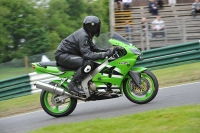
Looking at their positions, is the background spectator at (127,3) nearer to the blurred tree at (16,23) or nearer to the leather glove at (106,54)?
the leather glove at (106,54)

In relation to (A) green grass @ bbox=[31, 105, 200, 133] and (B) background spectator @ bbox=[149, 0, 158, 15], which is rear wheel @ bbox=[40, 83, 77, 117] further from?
(B) background spectator @ bbox=[149, 0, 158, 15]

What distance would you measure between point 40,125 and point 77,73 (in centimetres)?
119

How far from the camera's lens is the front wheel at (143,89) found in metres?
9.29

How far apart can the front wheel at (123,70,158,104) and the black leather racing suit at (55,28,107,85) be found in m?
0.80

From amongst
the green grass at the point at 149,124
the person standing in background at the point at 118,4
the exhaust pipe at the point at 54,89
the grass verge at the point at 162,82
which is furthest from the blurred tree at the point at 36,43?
the green grass at the point at 149,124

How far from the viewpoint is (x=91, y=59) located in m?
9.30

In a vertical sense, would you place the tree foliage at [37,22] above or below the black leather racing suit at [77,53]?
below

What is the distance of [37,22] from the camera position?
132ft

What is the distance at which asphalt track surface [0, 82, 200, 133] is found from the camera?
30.0 ft

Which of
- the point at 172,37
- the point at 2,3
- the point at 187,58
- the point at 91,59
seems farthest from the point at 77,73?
the point at 2,3

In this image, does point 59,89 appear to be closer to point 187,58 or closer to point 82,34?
point 82,34

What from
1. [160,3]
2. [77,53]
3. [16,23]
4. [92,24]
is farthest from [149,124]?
[16,23]

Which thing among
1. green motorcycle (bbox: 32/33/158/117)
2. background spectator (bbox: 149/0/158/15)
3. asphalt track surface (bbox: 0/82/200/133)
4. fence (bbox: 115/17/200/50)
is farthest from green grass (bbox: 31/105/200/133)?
background spectator (bbox: 149/0/158/15)

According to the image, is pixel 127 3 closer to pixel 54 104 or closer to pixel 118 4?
pixel 118 4
